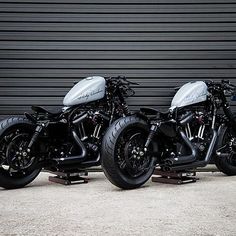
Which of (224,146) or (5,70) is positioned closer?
(224,146)

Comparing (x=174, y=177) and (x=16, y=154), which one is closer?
(x=16, y=154)

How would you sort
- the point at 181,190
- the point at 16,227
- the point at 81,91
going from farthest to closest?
the point at 81,91 < the point at 181,190 < the point at 16,227

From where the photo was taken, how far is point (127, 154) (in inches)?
181

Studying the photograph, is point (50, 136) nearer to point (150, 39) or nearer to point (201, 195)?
point (201, 195)

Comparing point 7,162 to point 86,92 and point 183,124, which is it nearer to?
point 86,92

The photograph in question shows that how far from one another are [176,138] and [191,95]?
1.90 feet

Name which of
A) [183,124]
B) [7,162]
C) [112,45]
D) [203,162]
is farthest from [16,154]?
[112,45]

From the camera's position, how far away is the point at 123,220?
3154 mm

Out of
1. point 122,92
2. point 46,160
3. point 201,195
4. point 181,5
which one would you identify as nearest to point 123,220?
point 201,195

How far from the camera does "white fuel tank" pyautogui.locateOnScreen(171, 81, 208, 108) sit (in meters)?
5.27

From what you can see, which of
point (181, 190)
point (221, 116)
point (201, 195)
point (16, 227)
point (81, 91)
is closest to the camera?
point (16, 227)

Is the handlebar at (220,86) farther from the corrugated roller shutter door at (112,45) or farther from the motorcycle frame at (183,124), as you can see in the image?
the corrugated roller shutter door at (112,45)

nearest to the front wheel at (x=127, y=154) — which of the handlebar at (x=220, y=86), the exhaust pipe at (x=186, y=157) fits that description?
the exhaust pipe at (x=186, y=157)

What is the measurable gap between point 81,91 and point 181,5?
2.20m
